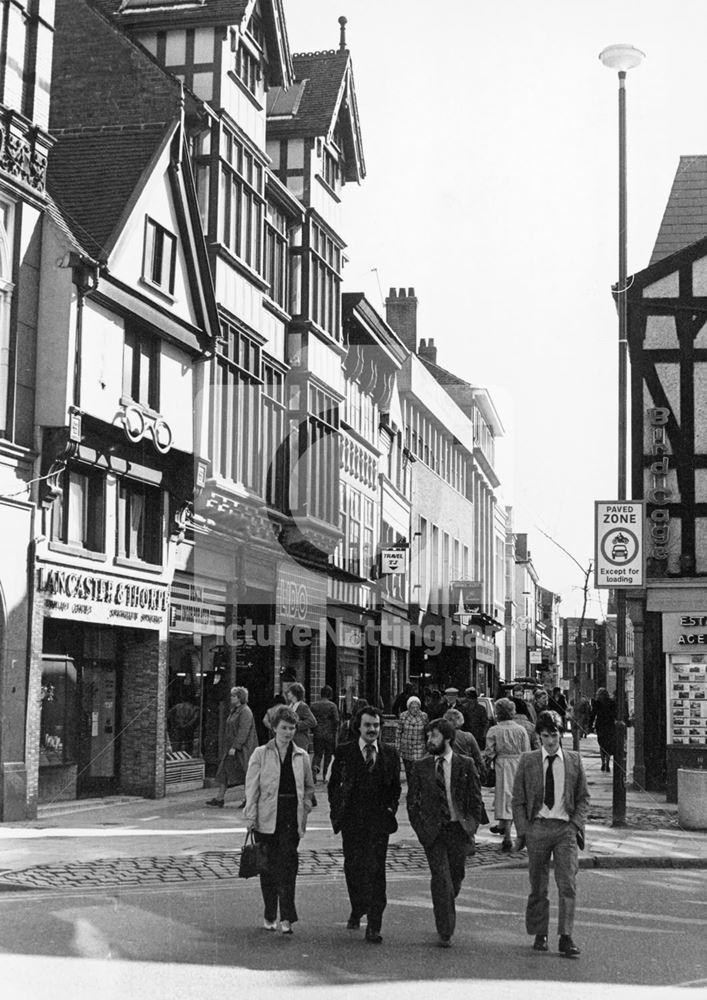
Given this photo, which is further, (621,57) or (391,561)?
(391,561)

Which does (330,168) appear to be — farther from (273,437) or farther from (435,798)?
(435,798)

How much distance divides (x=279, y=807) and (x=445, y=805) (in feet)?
4.23

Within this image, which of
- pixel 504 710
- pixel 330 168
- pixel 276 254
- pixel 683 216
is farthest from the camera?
pixel 330 168

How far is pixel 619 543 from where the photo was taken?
19.5m

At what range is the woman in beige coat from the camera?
1011 cm

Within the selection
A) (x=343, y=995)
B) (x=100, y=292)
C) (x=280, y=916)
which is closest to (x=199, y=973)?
(x=343, y=995)

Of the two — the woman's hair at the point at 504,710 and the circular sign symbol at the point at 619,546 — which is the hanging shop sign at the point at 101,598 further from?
the circular sign symbol at the point at 619,546

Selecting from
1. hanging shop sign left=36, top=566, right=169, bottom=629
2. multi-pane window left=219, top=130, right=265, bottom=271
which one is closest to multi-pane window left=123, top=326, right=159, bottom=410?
hanging shop sign left=36, top=566, right=169, bottom=629

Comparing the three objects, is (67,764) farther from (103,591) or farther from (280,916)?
(280,916)

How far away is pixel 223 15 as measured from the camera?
25438 mm

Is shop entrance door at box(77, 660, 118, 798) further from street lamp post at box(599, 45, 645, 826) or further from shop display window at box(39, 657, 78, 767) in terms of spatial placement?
street lamp post at box(599, 45, 645, 826)

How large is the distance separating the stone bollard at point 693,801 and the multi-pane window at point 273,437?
39.7 ft

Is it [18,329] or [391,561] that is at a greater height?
[18,329]

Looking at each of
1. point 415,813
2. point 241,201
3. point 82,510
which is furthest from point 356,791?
point 241,201
